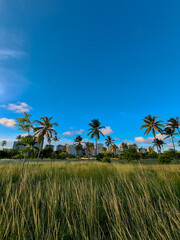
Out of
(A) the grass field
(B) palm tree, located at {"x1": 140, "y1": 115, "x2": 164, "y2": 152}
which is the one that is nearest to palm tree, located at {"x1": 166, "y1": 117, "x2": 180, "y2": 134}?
(B) palm tree, located at {"x1": 140, "y1": 115, "x2": 164, "y2": 152}

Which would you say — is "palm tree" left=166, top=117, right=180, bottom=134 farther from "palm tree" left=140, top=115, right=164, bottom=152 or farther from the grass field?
the grass field

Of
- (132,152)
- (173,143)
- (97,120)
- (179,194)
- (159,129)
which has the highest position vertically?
(97,120)

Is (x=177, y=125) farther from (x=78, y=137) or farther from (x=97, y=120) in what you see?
(x=78, y=137)

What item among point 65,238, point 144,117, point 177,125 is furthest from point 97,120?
point 65,238

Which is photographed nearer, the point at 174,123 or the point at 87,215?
the point at 87,215

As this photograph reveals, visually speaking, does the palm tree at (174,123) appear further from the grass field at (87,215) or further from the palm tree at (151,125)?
the grass field at (87,215)

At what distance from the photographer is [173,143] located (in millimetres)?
34562

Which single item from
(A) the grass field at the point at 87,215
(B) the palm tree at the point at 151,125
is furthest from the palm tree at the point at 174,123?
(A) the grass field at the point at 87,215

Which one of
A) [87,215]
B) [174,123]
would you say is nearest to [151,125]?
[174,123]

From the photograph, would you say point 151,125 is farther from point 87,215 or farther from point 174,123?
point 87,215

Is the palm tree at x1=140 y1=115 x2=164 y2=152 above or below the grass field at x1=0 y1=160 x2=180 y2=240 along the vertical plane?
above

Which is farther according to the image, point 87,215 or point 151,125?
point 151,125

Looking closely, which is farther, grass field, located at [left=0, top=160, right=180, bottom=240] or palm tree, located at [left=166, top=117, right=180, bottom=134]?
palm tree, located at [left=166, top=117, right=180, bottom=134]

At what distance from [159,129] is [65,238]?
30.8 m
